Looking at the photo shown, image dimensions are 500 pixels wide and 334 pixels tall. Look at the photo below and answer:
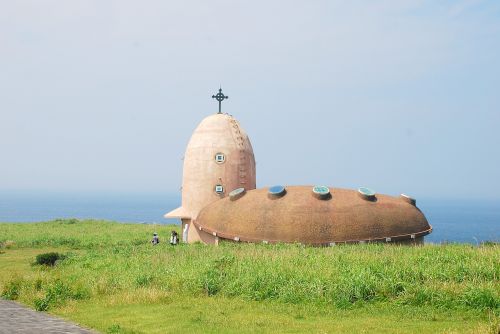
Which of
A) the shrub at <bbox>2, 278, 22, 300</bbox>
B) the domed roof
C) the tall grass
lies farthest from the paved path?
the domed roof

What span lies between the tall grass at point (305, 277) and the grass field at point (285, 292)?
0.12ft

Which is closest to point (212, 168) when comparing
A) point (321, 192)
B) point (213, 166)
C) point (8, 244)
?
point (213, 166)

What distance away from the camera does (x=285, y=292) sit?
18188mm

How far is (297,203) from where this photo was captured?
31719 millimetres

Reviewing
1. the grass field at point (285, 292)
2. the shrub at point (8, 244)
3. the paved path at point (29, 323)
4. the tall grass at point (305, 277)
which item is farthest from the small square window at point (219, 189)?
the paved path at point (29, 323)

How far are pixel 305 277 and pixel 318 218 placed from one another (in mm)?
11868

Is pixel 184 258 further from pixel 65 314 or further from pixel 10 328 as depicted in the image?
pixel 10 328

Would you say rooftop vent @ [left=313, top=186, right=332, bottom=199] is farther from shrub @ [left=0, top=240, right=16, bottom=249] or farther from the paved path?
shrub @ [left=0, top=240, right=16, bottom=249]

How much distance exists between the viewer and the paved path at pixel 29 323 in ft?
49.3

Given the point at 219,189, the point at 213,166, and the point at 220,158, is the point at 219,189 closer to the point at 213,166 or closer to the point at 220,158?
the point at 213,166

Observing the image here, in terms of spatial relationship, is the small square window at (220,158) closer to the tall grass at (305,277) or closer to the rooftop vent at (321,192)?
the rooftop vent at (321,192)

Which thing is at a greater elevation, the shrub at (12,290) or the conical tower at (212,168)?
the conical tower at (212,168)

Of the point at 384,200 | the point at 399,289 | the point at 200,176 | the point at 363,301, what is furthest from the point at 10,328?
the point at 200,176

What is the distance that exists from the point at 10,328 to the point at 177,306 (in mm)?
4569
